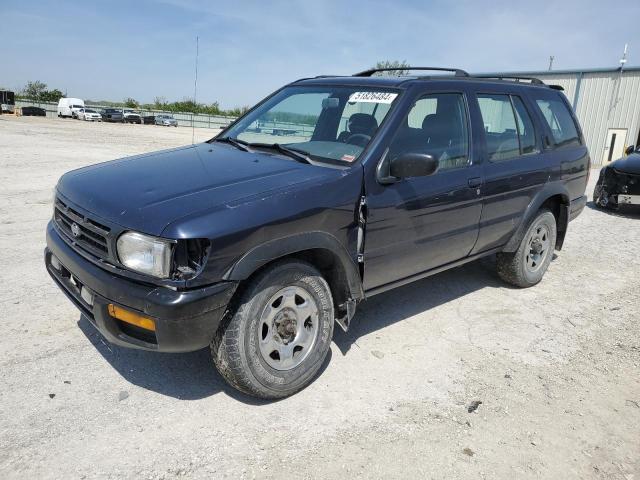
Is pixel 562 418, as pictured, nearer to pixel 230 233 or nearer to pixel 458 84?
pixel 230 233

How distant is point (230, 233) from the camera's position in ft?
8.09

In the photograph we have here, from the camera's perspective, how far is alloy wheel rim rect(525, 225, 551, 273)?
4.92m

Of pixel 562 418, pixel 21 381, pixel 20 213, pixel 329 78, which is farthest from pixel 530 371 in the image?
pixel 20 213

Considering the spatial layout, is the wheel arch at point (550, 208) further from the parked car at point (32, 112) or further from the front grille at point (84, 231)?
the parked car at point (32, 112)

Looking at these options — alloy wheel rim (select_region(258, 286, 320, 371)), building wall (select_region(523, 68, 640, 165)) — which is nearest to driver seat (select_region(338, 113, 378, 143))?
alloy wheel rim (select_region(258, 286, 320, 371))

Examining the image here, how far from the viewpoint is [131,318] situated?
252 centimetres

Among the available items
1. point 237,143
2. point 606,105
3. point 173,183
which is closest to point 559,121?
point 237,143

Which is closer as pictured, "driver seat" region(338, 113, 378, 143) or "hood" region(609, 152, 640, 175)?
"driver seat" region(338, 113, 378, 143)

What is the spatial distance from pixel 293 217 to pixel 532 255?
129 inches

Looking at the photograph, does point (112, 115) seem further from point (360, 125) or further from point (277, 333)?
point (277, 333)

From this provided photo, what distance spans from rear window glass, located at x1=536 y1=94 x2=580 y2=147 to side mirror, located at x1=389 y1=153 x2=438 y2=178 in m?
2.38

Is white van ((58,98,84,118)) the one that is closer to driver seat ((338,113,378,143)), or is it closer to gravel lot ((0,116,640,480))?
gravel lot ((0,116,640,480))

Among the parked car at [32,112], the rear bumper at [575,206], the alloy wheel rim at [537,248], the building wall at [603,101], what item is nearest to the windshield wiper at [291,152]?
the alloy wheel rim at [537,248]

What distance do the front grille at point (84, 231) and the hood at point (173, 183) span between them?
0.07m
